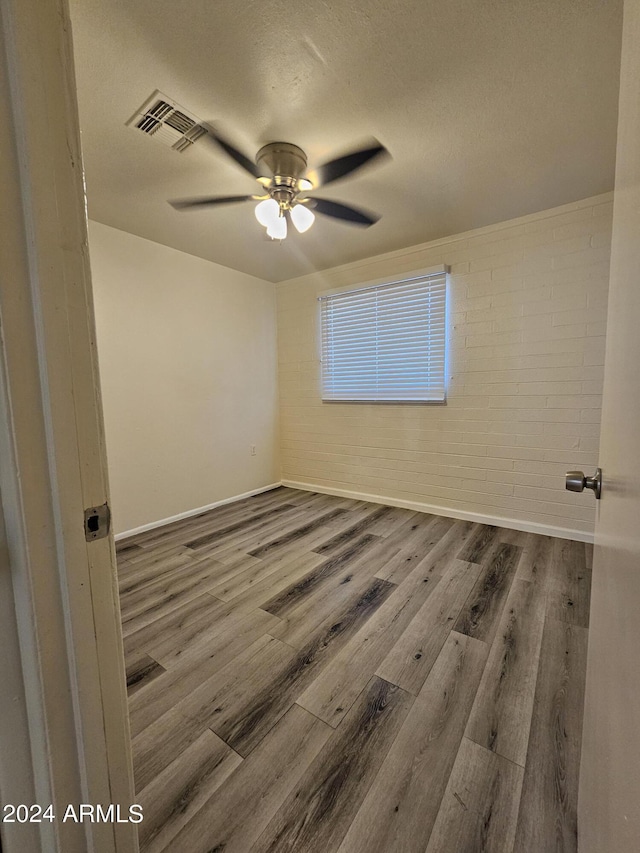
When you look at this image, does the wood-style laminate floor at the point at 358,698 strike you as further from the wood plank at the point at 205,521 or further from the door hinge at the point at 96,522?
the door hinge at the point at 96,522

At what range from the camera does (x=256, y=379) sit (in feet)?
12.9

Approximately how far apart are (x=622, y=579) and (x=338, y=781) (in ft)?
3.58

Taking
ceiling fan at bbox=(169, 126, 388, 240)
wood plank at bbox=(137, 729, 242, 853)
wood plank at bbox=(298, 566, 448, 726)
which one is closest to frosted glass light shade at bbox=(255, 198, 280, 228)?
ceiling fan at bbox=(169, 126, 388, 240)

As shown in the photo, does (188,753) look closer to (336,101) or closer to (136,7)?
(136,7)

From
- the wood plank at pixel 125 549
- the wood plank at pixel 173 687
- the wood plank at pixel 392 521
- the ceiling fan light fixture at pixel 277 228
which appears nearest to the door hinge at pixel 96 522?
the wood plank at pixel 173 687

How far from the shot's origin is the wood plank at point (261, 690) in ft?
4.00

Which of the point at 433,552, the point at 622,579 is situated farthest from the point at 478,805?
the point at 433,552

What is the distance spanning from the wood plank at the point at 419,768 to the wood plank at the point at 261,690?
0.41m

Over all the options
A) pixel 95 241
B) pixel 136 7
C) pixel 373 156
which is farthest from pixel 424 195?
pixel 95 241

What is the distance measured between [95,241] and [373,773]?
136 inches

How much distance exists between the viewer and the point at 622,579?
0.53m

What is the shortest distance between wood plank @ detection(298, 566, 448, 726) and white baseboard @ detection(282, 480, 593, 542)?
3.74ft

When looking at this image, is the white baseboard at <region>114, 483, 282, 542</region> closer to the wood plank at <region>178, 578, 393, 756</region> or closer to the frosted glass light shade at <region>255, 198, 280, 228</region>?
the wood plank at <region>178, 578, 393, 756</region>

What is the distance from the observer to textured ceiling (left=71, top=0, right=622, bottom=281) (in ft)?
3.91
